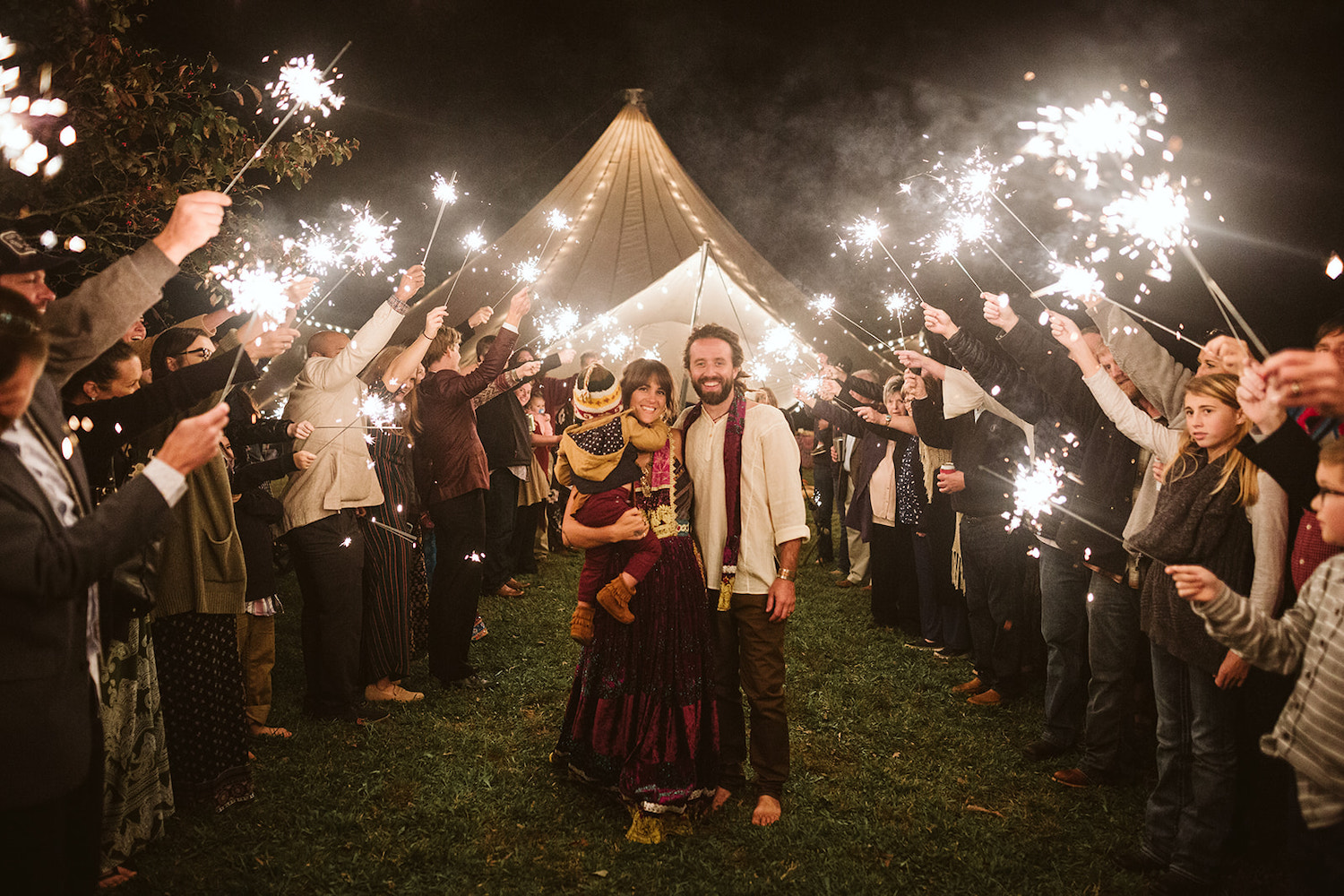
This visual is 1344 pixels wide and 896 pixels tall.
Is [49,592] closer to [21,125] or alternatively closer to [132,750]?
[132,750]

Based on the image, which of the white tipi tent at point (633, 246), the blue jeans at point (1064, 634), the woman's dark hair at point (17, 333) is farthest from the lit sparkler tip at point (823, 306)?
the woman's dark hair at point (17, 333)

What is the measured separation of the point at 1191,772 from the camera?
95.7 inches

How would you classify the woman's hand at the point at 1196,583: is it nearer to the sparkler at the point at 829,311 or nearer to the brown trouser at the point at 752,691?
the brown trouser at the point at 752,691

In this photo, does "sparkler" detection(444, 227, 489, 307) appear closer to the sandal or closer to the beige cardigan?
the beige cardigan

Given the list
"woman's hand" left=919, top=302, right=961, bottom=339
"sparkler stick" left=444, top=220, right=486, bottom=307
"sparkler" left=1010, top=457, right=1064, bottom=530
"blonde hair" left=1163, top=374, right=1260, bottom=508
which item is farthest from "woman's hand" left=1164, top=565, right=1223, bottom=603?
"sparkler stick" left=444, top=220, right=486, bottom=307

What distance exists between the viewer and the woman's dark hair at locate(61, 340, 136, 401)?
7.95ft

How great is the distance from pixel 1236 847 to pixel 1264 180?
232cm

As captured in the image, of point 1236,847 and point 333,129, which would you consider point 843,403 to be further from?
point 333,129

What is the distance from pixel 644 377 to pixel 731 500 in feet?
1.91

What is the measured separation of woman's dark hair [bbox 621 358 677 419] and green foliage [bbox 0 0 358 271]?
7.29 feet

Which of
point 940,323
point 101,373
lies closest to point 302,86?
point 101,373

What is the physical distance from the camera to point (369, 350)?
325cm

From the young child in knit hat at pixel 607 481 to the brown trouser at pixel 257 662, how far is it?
1.63 meters

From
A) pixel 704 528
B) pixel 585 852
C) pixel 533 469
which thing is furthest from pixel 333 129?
pixel 585 852
